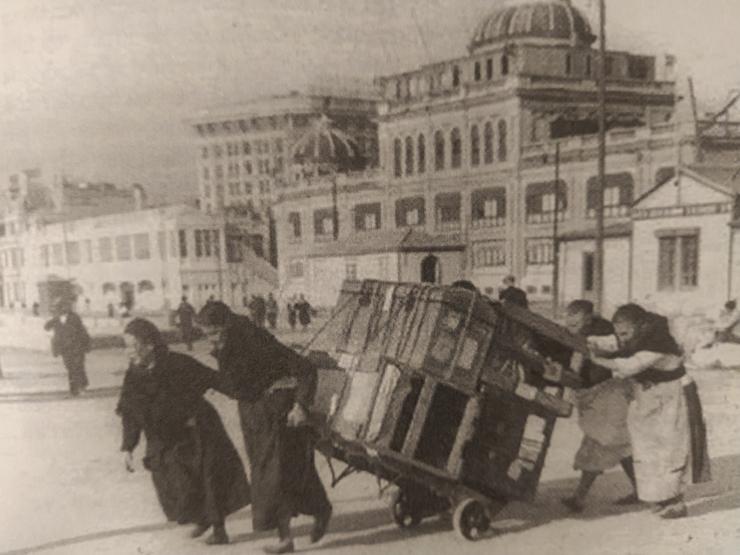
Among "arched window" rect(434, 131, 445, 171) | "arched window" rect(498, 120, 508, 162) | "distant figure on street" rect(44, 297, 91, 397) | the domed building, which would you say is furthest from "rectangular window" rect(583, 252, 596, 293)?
"distant figure on street" rect(44, 297, 91, 397)

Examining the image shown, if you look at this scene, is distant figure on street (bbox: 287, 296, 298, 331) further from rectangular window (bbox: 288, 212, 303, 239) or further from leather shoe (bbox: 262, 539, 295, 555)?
leather shoe (bbox: 262, 539, 295, 555)

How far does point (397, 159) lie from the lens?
2188mm

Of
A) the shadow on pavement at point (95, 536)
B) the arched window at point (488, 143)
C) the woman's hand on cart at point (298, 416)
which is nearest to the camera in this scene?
the woman's hand on cart at point (298, 416)

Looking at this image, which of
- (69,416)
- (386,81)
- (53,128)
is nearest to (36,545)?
(69,416)

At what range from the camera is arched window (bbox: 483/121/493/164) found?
84.1 inches

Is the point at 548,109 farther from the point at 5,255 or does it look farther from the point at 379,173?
the point at 5,255

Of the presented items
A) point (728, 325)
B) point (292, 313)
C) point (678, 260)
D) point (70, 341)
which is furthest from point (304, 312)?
point (728, 325)

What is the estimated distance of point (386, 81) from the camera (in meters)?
2.19

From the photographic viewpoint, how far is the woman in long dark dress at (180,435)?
2.07m

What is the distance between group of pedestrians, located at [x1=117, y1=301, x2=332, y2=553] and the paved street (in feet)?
0.23

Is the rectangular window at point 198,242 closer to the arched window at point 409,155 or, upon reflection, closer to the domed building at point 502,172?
the domed building at point 502,172

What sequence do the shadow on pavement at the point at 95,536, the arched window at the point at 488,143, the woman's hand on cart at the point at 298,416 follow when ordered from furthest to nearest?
1. the shadow on pavement at the point at 95,536
2. the arched window at the point at 488,143
3. the woman's hand on cart at the point at 298,416

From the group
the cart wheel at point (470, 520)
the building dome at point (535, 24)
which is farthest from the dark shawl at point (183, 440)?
the building dome at point (535, 24)

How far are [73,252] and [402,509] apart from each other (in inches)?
46.0
